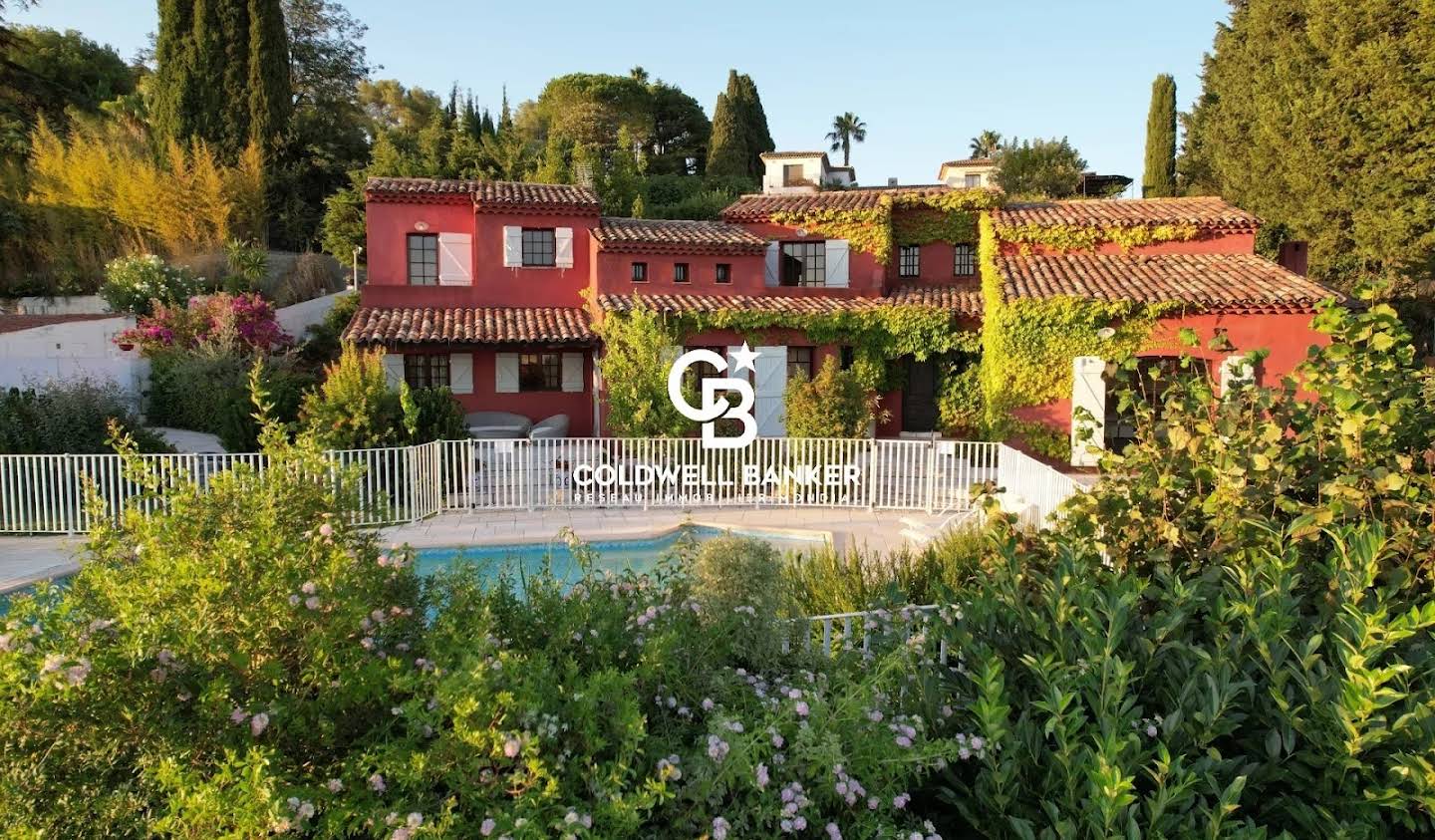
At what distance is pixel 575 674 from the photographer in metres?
2.81

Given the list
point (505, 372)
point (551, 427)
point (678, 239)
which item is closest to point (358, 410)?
point (551, 427)

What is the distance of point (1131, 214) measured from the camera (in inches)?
747

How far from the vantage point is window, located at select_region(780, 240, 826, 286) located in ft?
66.8

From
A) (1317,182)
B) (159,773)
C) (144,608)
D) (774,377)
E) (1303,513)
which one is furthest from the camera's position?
(1317,182)

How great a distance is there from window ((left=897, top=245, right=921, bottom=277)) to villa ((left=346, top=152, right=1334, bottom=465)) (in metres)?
0.04

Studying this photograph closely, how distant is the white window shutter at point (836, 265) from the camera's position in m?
20.1

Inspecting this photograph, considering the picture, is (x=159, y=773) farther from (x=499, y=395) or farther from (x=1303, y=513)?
(x=499, y=395)

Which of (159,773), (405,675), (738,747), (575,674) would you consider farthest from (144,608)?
(738,747)

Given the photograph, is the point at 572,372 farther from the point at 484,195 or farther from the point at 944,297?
the point at 944,297

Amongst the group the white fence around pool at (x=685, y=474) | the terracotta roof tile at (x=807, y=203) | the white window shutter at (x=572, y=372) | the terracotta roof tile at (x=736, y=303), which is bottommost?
the white fence around pool at (x=685, y=474)

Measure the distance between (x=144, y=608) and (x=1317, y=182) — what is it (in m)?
27.9

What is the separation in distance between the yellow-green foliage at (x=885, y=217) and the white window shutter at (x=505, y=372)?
7039 mm

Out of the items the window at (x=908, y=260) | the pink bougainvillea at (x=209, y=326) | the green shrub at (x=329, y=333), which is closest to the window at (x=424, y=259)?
the green shrub at (x=329, y=333)

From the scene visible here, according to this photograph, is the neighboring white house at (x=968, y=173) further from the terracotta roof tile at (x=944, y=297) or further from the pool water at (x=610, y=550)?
the pool water at (x=610, y=550)
